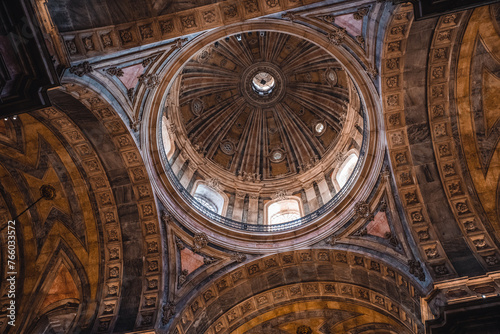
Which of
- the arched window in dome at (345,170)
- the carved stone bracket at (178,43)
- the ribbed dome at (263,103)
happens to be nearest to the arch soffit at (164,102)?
the carved stone bracket at (178,43)

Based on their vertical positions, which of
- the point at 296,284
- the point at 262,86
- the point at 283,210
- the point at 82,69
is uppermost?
the point at 262,86

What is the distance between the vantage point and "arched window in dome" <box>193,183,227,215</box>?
69.8ft

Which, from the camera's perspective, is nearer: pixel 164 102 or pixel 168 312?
pixel 168 312

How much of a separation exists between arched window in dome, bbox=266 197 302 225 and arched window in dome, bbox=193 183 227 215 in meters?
2.56

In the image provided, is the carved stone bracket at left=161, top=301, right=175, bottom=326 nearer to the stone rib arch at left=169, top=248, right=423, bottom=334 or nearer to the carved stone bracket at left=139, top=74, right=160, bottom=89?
the stone rib arch at left=169, top=248, right=423, bottom=334

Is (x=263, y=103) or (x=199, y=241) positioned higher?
(x=263, y=103)

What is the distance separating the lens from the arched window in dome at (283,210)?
69.9 ft

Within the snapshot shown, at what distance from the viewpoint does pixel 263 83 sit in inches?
1139

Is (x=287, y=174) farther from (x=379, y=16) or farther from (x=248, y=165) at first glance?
(x=379, y=16)

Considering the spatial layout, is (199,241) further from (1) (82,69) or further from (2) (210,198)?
(1) (82,69)

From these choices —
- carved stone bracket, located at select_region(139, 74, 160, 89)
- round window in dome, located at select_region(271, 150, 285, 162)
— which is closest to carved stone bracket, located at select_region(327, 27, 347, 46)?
carved stone bracket, located at select_region(139, 74, 160, 89)

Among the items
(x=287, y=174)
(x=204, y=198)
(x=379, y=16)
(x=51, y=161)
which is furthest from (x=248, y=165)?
(x=379, y=16)

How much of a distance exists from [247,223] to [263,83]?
12670mm

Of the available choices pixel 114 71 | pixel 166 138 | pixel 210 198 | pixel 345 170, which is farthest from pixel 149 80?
pixel 345 170
